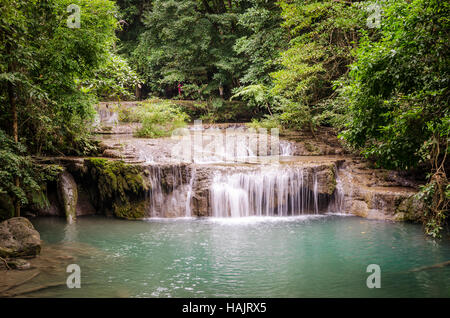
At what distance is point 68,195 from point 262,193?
6538 millimetres

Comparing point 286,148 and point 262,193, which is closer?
point 262,193

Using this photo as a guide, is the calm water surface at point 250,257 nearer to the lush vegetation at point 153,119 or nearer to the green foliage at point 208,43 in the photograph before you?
the lush vegetation at point 153,119

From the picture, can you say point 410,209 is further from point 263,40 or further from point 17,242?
point 263,40

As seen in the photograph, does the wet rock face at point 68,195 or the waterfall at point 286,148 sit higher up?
the waterfall at point 286,148

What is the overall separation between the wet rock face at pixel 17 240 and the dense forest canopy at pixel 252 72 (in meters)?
0.73

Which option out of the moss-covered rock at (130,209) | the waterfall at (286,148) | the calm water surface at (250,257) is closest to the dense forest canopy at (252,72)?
the waterfall at (286,148)

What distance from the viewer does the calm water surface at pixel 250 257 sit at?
6410 mm

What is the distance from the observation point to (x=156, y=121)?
1678 centimetres

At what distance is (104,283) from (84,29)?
6.22 metres

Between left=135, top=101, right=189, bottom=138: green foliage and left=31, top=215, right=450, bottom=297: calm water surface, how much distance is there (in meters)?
5.25

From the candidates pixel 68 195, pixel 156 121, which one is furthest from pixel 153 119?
pixel 68 195

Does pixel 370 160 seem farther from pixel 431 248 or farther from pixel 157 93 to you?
pixel 157 93

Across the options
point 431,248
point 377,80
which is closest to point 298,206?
point 431,248

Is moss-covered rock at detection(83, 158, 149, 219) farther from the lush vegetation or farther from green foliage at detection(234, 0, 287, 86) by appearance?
green foliage at detection(234, 0, 287, 86)
